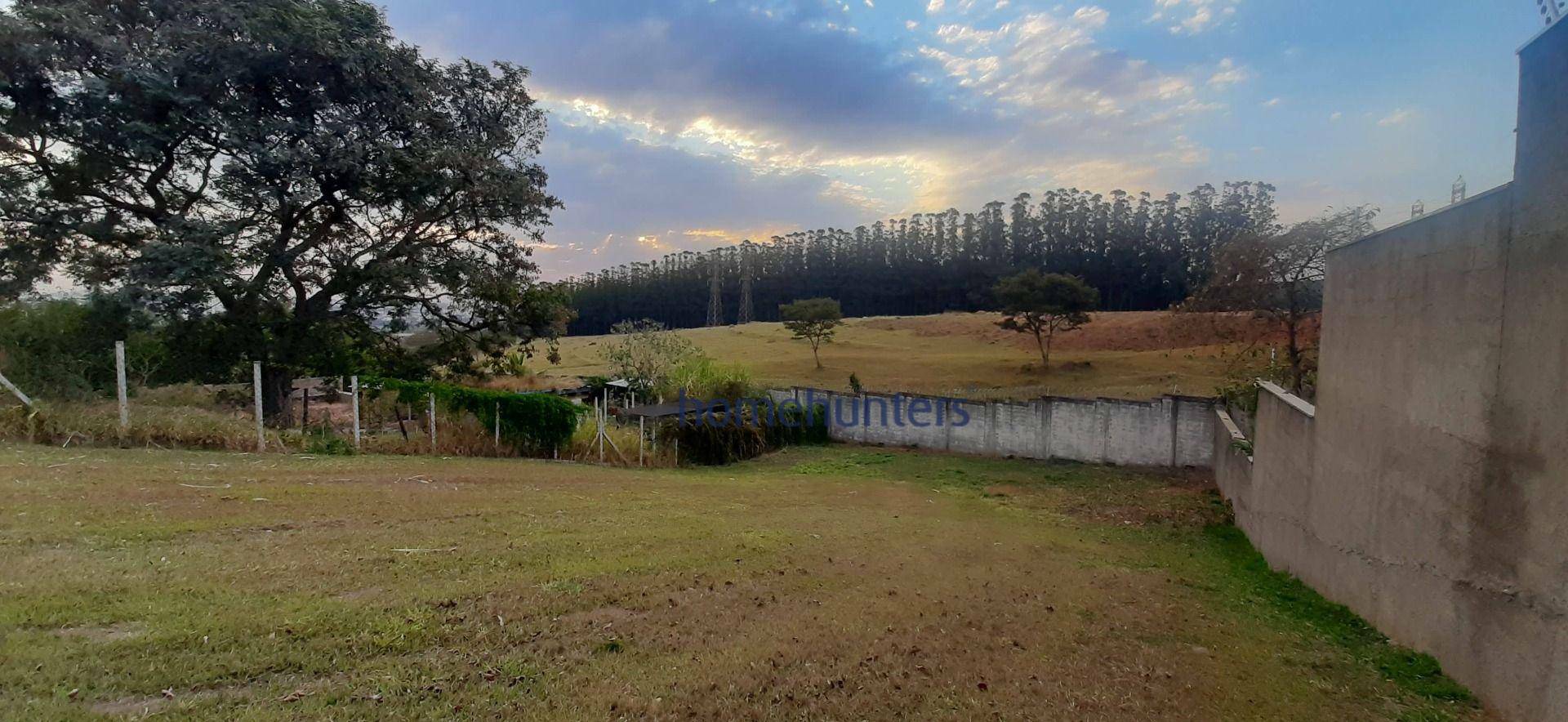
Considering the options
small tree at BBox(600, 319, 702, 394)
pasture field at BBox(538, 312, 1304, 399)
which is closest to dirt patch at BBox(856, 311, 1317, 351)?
pasture field at BBox(538, 312, 1304, 399)

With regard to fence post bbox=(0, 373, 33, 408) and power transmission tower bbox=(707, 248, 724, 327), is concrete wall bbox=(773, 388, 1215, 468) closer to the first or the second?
fence post bbox=(0, 373, 33, 408)

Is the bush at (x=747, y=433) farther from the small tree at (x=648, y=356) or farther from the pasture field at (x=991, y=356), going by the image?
the pasture field at (x=991, y=356)

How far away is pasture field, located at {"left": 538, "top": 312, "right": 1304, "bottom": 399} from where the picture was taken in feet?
68.7

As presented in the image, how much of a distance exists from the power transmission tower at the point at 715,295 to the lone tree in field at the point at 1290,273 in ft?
177

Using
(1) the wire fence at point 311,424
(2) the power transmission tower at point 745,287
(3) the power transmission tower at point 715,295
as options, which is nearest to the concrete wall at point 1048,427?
(1) the wire fence at point 311,424

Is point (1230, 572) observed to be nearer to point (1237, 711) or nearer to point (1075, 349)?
point (1237, 711)

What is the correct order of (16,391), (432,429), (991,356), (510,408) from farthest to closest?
(991,356) → (510,408) → (432,429) → (16,391)

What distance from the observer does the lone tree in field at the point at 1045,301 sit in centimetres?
3092

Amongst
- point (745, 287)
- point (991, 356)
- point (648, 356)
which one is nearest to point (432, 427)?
point (648, 356)

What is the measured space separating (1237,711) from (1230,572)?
392 cm

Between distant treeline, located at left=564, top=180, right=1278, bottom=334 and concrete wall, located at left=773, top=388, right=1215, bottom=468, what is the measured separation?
2620 centimetres

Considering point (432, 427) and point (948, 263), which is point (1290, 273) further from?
point (948, 263)

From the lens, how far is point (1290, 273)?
15.3 meters

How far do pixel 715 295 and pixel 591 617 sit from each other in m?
67.3
